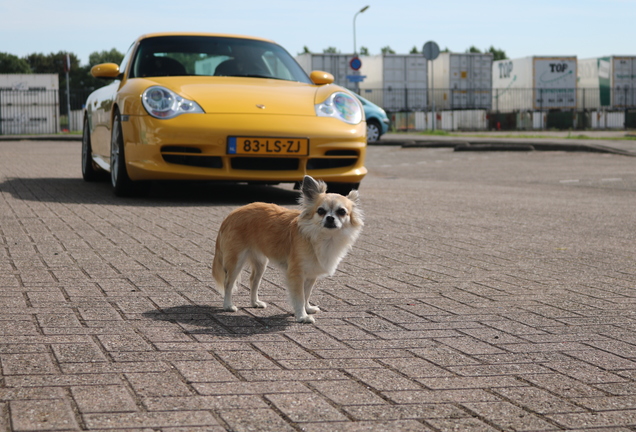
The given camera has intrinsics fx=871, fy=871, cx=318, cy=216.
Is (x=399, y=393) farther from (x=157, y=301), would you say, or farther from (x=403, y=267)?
(x=403, y=267)

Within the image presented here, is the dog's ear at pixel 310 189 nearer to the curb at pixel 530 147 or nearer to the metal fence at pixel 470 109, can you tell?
the curb at pixel 530 147

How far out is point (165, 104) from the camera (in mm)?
8547

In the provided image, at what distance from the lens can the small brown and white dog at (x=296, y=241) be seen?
169 inches

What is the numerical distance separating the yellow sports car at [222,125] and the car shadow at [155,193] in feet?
0.96

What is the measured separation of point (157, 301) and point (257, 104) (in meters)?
4.38

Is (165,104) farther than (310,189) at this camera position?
Yes

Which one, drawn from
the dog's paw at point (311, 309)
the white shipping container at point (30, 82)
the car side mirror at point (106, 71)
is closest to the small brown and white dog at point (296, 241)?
the dog's paw at point (311, 309)

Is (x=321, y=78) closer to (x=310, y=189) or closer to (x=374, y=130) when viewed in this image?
(x=310, y=189)

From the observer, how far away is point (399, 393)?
10.3ft

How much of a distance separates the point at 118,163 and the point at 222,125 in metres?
1.36

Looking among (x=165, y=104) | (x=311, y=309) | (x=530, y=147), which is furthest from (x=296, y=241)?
(x=530, y=147)

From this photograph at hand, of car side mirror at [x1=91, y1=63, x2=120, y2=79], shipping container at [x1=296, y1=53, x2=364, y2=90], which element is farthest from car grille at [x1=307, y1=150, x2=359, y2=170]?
shipping container at [x1=296, y1=53, x2=364, y2=90]

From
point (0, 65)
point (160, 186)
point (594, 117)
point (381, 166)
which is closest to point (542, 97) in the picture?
point (594, 117)

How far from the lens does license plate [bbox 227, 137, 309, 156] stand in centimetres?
845
